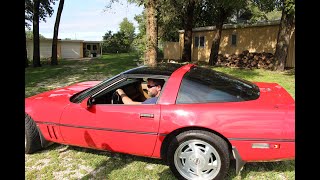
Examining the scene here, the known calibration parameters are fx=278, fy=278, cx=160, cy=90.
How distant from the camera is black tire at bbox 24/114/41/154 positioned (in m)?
4.04

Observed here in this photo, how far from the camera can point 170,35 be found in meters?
32.0

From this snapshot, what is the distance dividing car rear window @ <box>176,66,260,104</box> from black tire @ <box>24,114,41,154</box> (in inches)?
86.9

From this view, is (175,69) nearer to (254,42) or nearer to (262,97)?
(262,97)

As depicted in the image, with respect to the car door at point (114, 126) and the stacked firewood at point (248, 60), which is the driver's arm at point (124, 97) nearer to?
the car door at point (114, 126)

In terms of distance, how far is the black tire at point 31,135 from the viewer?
4.04m

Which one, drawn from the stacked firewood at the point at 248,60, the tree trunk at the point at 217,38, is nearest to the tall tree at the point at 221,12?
the tree trunk at the point at 217,38

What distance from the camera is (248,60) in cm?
1895

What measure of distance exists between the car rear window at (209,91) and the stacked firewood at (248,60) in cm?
1456

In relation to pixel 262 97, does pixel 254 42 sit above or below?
above

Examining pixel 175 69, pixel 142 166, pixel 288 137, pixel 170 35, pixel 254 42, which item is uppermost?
pixel 170 35

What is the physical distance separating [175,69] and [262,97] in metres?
1.20

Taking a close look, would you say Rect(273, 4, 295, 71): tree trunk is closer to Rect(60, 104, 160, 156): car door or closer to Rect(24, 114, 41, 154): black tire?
Rect(60, 104, 160, 156): car door
